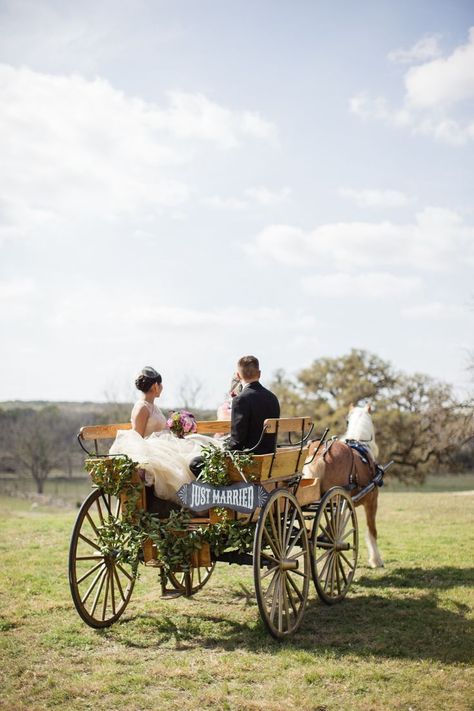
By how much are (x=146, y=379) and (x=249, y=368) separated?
1.07 meters

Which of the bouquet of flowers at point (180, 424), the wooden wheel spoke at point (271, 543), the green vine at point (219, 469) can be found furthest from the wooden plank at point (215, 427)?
the wooden wheel spoke at point (271, 543)

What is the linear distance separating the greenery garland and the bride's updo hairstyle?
2.86 feet

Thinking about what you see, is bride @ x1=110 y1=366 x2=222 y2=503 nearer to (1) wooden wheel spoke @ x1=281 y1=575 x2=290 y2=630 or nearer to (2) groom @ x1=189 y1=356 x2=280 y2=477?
(2) groom @ x1=189 y1=356 x2=280 y2=477

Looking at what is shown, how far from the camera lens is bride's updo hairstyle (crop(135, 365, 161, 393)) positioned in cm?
652

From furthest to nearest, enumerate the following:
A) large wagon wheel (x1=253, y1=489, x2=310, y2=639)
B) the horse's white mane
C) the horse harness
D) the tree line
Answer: the tree line
the horse's white mane
the horse harness
large wagon wheel (x1=253, y1=489, x2=310, y2=639)

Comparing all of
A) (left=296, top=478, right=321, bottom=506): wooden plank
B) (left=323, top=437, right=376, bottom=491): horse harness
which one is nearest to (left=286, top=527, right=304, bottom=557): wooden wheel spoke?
(left=296, top=478, right=321, bottom=506): wooden plank

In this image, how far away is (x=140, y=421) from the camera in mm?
6414

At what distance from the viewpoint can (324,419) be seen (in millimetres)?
35469

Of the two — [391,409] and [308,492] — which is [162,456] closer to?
[308,492]

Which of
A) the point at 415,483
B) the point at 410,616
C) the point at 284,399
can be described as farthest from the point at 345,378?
the point at 410,616

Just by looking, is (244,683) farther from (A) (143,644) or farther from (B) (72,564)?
(B) (72,564)

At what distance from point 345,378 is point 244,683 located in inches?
1358

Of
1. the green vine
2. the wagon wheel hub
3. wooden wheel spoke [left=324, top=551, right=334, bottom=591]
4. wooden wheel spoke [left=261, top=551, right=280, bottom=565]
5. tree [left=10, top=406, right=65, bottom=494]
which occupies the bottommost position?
tree [left=10, top=406, right=65, bottom=494]

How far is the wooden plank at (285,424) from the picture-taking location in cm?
561
